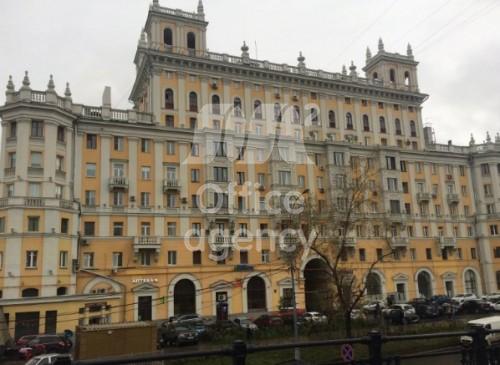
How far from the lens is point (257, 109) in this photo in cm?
5966

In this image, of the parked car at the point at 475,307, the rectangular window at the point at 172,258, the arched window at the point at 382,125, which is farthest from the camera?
the arched window at the point at 382,125

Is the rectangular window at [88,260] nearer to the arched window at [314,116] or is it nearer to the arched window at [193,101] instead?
the arched window at [193,101]

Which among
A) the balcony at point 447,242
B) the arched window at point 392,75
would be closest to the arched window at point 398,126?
the arched window at point 392,75

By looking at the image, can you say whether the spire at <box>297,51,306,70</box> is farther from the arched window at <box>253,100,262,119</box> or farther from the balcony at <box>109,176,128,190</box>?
the balcony at <box>109,176,128,190</box>

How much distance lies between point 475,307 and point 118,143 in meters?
41.5

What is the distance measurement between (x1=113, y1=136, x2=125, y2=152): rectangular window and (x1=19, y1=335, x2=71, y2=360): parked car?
74.9ft

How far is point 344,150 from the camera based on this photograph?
61.9m

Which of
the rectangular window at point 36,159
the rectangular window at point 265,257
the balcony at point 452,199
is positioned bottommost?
the rectangular window at point 265,257

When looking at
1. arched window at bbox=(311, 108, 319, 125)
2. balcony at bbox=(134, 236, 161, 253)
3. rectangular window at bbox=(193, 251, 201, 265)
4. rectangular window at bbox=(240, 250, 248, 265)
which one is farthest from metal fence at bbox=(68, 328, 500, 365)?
arched window at bbox=(311, 108, 319, 125)

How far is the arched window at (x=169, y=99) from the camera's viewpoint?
55.3m

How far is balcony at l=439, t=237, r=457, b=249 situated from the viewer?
216 feet

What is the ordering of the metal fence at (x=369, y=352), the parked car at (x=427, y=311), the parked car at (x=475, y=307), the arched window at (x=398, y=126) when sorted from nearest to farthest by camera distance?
1. the metal fence at (x=369, y=352)
2. the parked car at (x=427, y=311)
3. the parked car at (x=475, y=307)
4. the arched window at (x=398, y=126)

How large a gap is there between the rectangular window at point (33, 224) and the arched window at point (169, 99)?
19.7m

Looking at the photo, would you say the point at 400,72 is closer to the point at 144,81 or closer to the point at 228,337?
the point at 144,81
